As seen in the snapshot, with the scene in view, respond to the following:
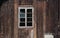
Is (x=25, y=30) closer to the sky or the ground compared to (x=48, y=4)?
closer to the ground

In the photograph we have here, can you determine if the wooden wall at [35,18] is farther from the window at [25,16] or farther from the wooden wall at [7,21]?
the window at [25,16]

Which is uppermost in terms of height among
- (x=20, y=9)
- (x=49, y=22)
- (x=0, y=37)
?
(x=20, y=9)

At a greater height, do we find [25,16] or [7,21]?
[25,16]

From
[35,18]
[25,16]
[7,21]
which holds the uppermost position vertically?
[25,16]

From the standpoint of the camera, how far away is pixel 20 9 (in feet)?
31.1

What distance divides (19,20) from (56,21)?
196cm

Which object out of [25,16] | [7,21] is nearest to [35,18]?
[25,16]

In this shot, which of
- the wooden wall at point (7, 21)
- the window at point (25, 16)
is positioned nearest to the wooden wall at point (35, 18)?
the wooden wall at point (7, 21)

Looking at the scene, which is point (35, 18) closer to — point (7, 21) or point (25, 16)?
point (25, 16)

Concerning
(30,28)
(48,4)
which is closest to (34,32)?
(30,28)

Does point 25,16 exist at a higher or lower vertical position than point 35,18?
higher

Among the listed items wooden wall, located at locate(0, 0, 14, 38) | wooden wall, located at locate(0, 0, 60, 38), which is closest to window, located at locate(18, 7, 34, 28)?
wooden wall, located at locate(0, 0, 60, 38)

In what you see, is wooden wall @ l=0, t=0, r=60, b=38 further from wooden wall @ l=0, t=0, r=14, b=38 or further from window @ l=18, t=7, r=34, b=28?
window @ l=18, t=7, r=34, b=28

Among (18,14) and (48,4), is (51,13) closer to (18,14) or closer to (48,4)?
(48,4)
